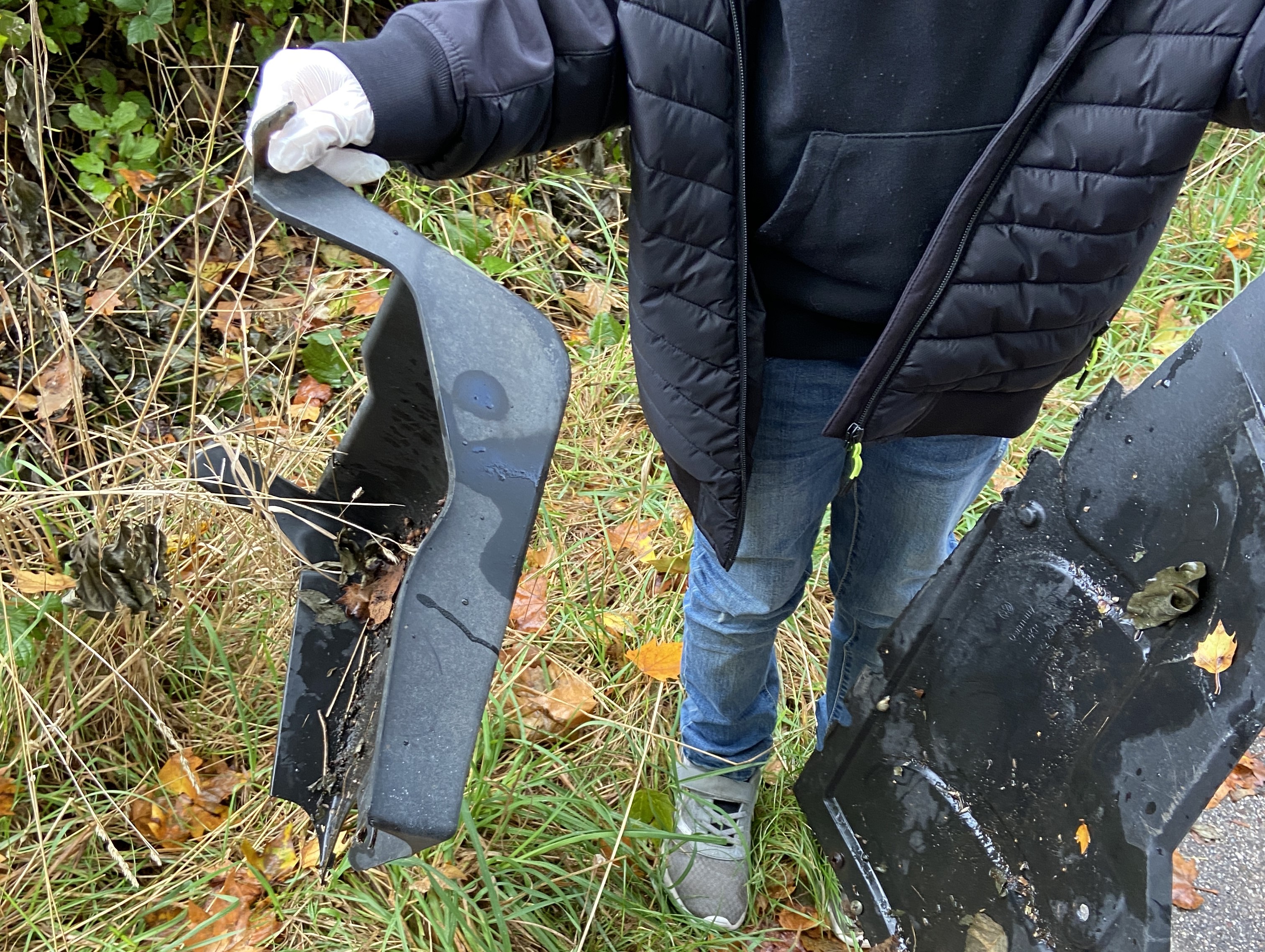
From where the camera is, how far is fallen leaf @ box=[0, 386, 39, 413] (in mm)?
2406

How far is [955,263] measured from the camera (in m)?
1.22

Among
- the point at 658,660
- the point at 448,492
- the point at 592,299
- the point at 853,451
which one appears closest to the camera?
the point at 448,492

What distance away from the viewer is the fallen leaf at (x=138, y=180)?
2.83 metres

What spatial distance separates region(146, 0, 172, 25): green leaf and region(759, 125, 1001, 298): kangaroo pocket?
2.46 m

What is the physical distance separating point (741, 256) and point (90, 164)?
101 inches

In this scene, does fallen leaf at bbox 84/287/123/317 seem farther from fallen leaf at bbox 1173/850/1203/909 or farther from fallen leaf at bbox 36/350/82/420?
fallen leaf at bbox 1173/850/1203/909

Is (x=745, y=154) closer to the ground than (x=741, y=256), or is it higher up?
higher up

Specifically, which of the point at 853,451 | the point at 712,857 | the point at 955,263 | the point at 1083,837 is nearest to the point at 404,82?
the point at 955,263

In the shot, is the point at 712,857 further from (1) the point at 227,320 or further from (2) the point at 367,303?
(1) the point at 227,320

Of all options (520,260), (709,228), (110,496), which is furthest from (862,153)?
(520,260)

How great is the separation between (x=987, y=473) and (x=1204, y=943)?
127 cm

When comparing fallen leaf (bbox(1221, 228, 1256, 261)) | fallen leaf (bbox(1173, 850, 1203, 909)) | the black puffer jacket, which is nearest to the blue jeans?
the black puffer jacket

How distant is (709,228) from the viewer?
1196 mm

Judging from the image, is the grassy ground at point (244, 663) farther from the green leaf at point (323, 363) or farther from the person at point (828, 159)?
the person at point (828, 159)
